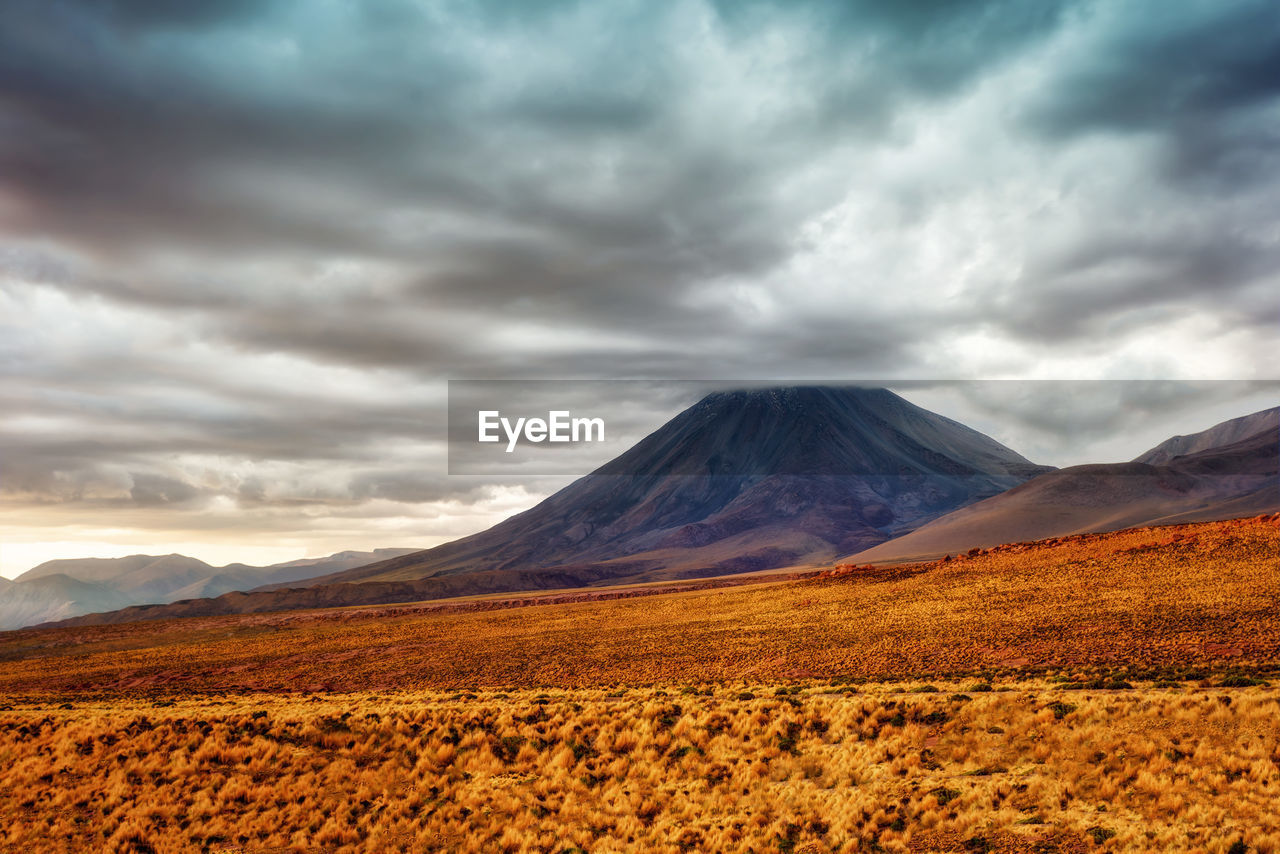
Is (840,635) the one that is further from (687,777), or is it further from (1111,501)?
(1111,501)

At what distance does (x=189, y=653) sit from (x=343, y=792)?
6013 centimetres

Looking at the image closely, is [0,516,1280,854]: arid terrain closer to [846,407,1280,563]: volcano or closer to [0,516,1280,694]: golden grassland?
[0,516,1280,694]: golden grassland

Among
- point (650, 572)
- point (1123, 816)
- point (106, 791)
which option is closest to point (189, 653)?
point (106, 791)

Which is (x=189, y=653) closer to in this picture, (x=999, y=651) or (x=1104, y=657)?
(x=999, y=651)

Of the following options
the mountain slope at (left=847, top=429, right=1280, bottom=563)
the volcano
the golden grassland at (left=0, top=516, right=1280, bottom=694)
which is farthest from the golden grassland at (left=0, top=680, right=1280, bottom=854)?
the mountain slope at (left=847, top=429, right=1280, bottom=563)

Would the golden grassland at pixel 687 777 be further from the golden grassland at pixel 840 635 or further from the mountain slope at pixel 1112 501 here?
the mountain slope at pixel 1112 501

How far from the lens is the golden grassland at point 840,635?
3659 centimetres

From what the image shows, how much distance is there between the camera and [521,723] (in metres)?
21.0

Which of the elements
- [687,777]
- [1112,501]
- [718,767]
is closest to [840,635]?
[718,767]

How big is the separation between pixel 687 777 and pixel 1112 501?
→ 593 ft

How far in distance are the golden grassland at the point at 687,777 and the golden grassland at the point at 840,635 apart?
13610 millimetres

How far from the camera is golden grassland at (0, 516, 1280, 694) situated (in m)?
36.6

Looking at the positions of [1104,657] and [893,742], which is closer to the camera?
[893,742]

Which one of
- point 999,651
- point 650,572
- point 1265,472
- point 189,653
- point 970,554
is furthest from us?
point 650,572
